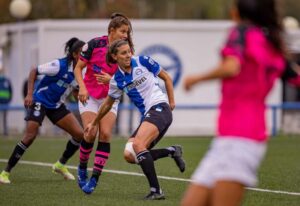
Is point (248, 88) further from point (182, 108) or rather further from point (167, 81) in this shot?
point (182, 108)

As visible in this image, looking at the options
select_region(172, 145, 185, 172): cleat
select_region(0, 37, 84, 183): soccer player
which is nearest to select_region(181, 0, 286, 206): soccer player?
select_region(172, 145, 185, 172): cleat

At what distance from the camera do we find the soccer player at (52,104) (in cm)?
1276


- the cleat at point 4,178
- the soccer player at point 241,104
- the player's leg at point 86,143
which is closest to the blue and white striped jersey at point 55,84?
the cleat at point 4,178

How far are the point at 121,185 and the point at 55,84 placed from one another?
6.26ft

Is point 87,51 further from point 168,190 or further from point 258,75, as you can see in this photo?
point 258,75

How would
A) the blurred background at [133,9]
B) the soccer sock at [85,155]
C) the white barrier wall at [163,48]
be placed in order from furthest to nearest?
the blurred background at [133,9] → the white barrier wall at [163,48] → the soccer sock at [85,155]

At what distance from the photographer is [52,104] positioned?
13.1 meters

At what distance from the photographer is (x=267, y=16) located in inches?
255

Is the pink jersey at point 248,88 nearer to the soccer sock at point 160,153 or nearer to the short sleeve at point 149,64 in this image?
the short sleeve at point 149,64

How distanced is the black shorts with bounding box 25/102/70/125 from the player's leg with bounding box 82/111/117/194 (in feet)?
6.01

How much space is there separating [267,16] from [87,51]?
17.4 ft

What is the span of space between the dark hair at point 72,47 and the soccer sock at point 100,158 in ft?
5.80

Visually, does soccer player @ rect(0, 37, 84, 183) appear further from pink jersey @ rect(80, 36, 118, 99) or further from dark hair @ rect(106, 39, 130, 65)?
dark hair @ rect(106, 39, 130, 65)

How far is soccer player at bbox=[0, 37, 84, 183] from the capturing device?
12.8m
